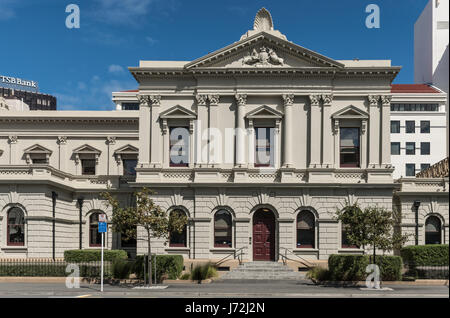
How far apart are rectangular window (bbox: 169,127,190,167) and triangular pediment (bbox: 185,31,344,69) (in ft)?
15.5

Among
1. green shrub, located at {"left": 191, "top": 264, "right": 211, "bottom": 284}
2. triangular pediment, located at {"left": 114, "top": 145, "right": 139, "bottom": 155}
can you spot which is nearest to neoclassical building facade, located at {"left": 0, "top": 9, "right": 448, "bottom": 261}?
green shrub, located at {"left": 191, "top": 264, "right": 211, "bottom": 284}

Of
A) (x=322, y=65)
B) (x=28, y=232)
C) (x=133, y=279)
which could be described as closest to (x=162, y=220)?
(x=133, y=279)

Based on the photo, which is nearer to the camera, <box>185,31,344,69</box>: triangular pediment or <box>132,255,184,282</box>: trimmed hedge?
<box>132,255,184,282</box>: trimmed hedge

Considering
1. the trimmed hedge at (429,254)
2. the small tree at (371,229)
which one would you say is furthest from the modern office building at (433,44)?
the small tree at (371,229)

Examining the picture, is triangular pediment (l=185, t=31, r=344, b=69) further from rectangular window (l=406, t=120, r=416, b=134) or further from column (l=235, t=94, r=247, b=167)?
rectangular window (l=406, t=120, r=416, b=134)

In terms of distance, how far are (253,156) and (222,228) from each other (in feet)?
17.7

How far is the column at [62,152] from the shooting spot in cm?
5050

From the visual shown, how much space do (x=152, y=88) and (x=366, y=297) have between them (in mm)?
22195

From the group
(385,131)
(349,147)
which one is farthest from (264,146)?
(385,131)

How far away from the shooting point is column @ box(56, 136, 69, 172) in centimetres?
5050

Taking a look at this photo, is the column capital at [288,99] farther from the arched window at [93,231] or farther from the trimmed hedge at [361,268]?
the arched window at [93,231]
